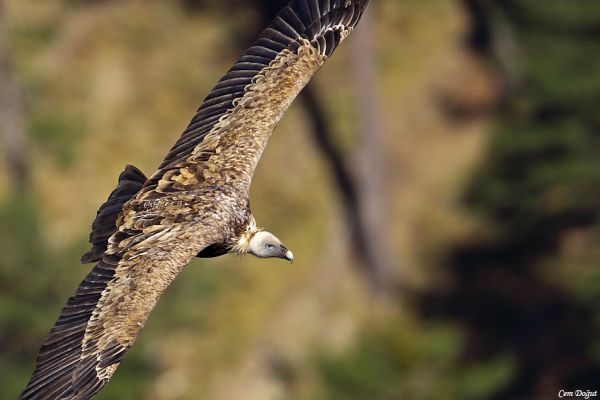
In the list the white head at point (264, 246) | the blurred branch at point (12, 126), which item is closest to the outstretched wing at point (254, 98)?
the white head at point (264, 246)

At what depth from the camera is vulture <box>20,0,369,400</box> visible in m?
15.6

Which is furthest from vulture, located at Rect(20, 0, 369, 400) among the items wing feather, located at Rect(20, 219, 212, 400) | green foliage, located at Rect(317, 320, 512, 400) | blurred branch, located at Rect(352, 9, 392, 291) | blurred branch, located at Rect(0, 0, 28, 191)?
blurred branch, located at Rect(0, 0, 28, 191)

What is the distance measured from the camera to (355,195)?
40.4m

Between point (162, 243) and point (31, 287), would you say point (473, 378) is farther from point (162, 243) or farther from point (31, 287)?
point (162, 243)

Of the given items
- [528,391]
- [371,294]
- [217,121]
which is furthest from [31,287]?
[217,121]

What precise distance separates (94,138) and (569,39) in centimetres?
1347

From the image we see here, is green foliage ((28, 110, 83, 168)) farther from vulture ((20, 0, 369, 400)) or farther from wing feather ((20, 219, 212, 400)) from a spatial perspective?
wing feather ((20, 219, 212, 400))

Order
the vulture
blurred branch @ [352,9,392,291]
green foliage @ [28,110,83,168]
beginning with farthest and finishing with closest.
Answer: green foliage @ [28,110,83,168]
blurred branch @ [352,9,392,291]
the vulture

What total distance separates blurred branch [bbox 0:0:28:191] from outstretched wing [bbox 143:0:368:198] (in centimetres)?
2245

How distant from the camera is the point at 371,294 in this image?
1544 inches

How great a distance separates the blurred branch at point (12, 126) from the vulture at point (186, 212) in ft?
74.0

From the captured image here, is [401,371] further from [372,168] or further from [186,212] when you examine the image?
[186,212]

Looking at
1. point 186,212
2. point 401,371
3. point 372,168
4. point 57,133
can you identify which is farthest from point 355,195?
point 186,212

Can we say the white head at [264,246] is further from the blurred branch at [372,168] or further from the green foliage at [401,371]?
the blurred branch at [372,168]
